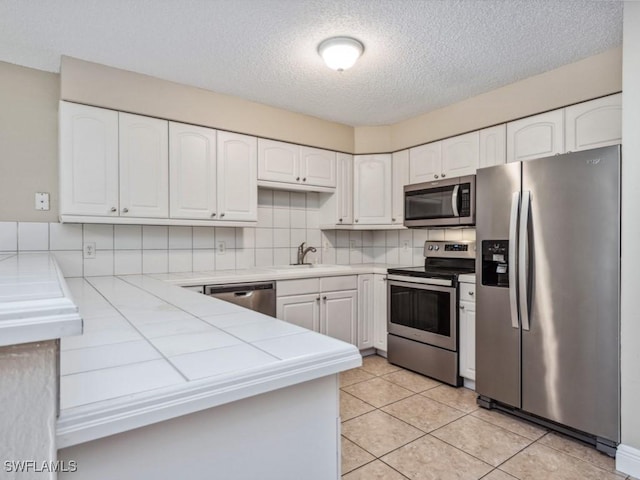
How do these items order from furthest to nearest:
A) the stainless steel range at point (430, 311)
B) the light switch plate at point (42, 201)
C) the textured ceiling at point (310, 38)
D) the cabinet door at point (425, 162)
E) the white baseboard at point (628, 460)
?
the cabinet door at point (425, 162), the stainless steel range at point (430, 311), the light switch plate at point (42, 201), the textured ceiling at point (310, 38), the white baseboard at point (628, 460)

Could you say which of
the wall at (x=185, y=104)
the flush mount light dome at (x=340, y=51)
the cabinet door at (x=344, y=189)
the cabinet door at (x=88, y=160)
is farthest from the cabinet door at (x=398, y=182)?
the cabinet door at (x=88, y=160)

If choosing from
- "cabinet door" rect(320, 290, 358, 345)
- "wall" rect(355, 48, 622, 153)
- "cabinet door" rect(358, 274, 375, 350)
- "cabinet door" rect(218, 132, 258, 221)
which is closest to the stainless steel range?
"cabinet door" rect(358, 274, 375, 350)

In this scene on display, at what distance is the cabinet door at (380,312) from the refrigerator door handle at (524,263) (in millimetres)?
1342

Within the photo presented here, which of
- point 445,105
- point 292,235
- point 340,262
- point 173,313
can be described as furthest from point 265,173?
point 173,313

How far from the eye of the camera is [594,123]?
2375 mm

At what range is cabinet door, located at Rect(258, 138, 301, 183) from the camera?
322 cm

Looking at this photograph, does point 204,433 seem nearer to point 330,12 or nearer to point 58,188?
point 330,12

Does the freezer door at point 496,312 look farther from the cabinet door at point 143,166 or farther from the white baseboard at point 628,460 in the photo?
the cabinet door at point 143,166

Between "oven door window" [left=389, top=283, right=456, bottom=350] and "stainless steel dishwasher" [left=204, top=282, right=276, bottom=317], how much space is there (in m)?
1.11

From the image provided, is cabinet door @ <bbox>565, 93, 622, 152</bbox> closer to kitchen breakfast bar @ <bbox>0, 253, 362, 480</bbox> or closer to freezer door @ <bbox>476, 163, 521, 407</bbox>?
freezer door @ <bbox>476, 163, 521, 407</bbox>

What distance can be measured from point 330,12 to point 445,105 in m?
1.68

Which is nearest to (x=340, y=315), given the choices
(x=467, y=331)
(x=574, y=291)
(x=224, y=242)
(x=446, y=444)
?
(x=467, y=331)

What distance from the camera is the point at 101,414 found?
583 millimetres

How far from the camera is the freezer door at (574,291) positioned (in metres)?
1.94
